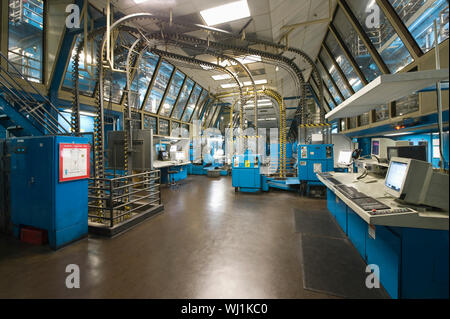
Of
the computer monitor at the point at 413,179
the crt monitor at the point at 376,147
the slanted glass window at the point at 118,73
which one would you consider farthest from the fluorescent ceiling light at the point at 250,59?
the computer monitor at the point at 413,179

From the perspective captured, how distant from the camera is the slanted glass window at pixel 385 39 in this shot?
131 inches

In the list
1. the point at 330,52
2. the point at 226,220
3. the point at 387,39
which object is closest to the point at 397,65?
the point at 387,39

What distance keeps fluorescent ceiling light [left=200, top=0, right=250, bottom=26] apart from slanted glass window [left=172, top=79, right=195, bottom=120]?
4.25 meters

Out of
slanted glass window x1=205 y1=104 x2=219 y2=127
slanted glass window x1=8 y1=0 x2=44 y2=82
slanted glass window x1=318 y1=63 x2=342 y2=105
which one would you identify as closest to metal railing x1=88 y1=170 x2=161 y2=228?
slanted glass window x1=8 y1=0 x2=44 y2=82

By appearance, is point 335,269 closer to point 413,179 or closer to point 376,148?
point 413,179

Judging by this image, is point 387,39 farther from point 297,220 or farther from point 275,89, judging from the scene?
point 275,89

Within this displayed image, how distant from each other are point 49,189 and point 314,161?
548 cm

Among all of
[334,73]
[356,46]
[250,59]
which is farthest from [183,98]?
[356,46]

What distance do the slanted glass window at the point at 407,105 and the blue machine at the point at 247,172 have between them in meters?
3.23

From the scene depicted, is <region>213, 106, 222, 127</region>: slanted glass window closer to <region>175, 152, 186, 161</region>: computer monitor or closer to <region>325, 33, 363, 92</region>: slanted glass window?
<region>175, 152, 186, 161</region>: computer monitor

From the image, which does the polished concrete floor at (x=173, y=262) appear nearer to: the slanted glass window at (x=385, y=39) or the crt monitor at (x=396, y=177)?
the crt monitor at (x=396, y=177)

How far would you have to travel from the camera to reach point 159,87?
23.3 feet
